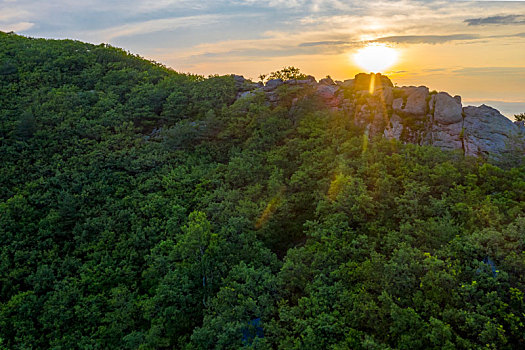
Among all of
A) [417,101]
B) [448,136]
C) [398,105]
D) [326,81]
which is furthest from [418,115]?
[326,81]

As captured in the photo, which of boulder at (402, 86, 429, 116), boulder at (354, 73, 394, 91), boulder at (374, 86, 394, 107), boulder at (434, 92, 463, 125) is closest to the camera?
boulder at (434, 92, 463, 125)

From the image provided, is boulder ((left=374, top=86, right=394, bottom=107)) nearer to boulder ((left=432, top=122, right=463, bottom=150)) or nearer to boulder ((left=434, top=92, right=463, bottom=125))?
boulder ((left=434, top=92, right=463, bottom=125))

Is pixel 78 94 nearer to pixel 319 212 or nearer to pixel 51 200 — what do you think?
pixel 51 200

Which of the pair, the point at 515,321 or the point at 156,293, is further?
the point at 156,293

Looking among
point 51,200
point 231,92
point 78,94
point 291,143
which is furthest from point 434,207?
point 78,94

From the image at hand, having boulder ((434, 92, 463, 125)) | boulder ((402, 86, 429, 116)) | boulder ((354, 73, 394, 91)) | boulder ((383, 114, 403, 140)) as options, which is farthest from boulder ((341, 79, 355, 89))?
boulder ((434, 92, 463, 125))

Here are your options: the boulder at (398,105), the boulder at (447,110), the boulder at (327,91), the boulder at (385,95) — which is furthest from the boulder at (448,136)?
the boulder at (327,91)

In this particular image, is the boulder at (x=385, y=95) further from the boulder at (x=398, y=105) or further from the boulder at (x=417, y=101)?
the boulder at (x=417, y=101)
